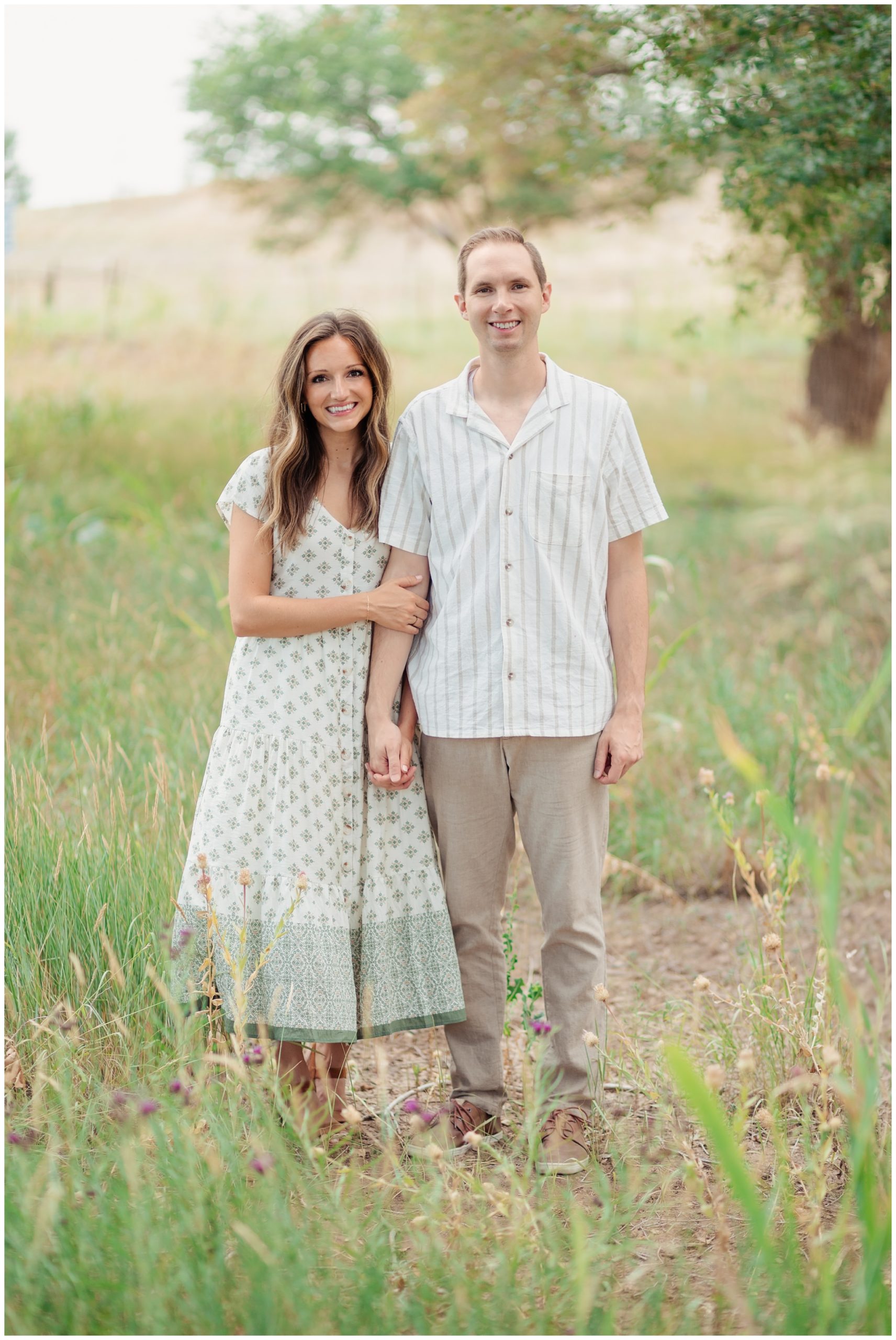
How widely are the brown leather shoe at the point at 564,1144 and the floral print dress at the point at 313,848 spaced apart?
0.29 metres

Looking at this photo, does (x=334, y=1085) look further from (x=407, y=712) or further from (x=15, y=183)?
(x=15, y=183)

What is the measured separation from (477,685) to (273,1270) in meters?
1.20

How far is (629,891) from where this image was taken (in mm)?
4312

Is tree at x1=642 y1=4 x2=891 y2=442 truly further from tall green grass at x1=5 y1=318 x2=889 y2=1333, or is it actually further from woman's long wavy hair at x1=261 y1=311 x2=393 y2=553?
woman's long wavy hair at x1=261 y1=311 x2=393 y2=553

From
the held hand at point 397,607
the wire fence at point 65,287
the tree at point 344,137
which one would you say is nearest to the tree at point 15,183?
the wire fence at point 65,287

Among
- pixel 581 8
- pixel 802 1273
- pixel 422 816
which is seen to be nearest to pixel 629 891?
pixel 422 816

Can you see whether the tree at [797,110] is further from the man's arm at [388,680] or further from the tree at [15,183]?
the tree at [15,183]

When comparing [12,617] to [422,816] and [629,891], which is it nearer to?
[629,891]

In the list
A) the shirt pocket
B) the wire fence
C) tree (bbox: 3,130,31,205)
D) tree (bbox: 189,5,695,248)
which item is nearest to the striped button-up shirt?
the shirt pocket

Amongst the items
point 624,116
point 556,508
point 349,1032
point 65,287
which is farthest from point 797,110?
point 65,287

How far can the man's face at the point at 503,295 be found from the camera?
2371 millimetres

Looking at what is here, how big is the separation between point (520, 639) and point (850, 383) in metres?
9.22

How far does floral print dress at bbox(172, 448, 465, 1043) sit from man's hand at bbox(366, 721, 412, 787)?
0.05m

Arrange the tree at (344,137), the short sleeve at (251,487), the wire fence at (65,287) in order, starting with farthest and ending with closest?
the wire fence at (65,287), the tree at (344,137), the short sleeve at (251,487)
